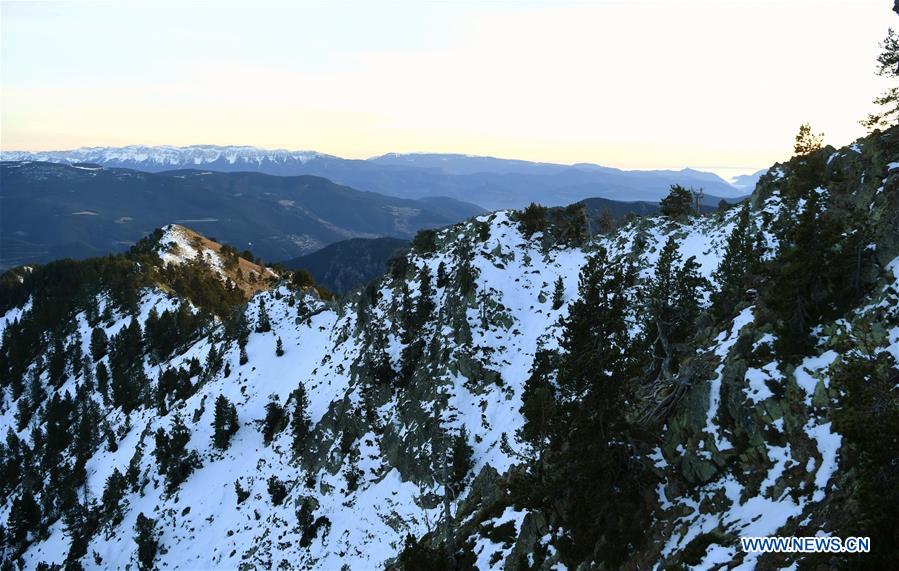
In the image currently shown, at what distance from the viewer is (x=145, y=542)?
176 ft

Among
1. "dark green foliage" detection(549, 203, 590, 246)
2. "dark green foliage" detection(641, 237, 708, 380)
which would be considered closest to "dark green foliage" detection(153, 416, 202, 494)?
"dark green foliage" detection(549, 203, 590, 246)

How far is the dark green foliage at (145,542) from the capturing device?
172 feet

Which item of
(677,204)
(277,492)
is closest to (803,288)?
(677,204)

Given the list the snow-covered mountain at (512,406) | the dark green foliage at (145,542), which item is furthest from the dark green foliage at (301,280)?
the dark green foliage at (145,542)

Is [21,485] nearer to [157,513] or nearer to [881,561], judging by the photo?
[157,513]

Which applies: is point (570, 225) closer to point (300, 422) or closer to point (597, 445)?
point (300, 422)

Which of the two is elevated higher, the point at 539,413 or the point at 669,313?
the point at 669,313

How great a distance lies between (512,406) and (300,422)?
26.3 meters

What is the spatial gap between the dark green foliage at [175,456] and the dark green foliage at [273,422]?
9503 mm

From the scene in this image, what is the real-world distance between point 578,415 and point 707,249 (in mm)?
38030

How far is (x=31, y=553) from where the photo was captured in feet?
227

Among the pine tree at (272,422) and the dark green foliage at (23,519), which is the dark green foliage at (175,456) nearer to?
the pine tree at (272,422)

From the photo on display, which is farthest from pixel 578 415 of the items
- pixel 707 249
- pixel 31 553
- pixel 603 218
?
pixel 31 553

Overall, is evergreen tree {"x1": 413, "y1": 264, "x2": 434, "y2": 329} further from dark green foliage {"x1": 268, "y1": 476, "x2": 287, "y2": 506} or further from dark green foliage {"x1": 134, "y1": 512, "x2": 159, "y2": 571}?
dark green foliage {"x1": 134, "y1": 512, "x2": 159, "y2": 571}
